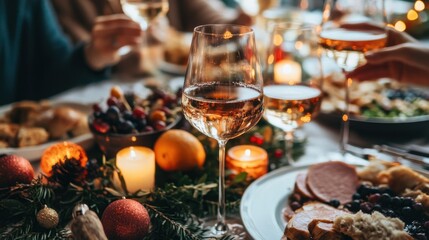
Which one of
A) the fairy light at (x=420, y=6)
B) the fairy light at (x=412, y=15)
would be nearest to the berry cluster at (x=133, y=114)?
the fairy light at (x=412, y=15)

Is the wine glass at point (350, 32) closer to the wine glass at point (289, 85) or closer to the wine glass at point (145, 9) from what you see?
the wine glass at point (289, 85)

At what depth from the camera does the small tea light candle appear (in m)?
1.20

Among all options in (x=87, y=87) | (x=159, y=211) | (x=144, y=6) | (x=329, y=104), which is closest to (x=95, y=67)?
(x=87, y=87)

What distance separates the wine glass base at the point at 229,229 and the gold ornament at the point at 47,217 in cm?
30

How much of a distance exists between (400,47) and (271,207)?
0.61 m

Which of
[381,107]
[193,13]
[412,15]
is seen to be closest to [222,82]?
[381,107]

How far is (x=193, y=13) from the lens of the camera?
3.38 metres

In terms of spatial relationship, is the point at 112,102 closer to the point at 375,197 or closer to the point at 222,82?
the point at 222,82

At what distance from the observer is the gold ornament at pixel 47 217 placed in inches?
36.7

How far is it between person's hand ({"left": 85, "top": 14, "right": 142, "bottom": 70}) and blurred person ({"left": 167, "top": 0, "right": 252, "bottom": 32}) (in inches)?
48.1

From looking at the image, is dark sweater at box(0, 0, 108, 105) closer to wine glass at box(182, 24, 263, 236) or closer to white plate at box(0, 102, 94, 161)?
white plate at box(0, 102, 94, 161)

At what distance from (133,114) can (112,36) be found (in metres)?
0.66

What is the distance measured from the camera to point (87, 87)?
77.1 inches

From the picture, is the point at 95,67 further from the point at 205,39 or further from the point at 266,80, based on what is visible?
the point at 205,39
